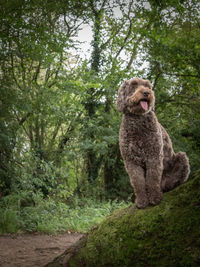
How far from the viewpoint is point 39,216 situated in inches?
364

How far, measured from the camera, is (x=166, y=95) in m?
12.7

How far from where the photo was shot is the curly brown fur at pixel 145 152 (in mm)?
2728

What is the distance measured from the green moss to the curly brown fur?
24cm

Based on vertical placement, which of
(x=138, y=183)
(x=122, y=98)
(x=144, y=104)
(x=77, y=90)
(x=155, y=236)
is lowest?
(x=155, y=236)

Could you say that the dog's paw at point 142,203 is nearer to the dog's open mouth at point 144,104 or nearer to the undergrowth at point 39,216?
the dog's open mouth at point 144,104

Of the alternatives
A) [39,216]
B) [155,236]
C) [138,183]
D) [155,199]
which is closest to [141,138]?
[138,183]

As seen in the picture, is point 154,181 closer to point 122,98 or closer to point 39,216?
point 122,98

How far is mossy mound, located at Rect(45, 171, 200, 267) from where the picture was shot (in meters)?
1.90

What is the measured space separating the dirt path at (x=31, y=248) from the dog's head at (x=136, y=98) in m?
3.74

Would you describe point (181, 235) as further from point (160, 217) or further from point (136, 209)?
point (136, 209)

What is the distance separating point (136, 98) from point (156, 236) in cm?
155

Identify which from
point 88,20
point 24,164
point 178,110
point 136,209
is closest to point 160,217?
point 136,209

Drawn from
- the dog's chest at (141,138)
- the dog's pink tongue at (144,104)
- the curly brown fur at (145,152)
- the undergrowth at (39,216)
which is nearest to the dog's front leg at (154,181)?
the curly brown fur at (145,152)

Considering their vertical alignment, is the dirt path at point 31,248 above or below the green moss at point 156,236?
below
